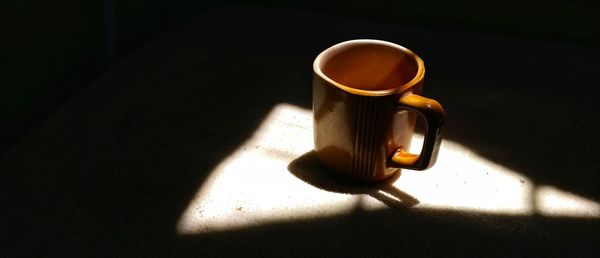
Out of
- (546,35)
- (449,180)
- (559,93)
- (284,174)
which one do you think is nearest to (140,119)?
(284,174)

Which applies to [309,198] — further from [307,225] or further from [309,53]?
[309,53]

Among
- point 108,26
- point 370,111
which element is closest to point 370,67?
point 370,111

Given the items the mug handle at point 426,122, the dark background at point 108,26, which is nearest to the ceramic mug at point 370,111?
the mug handle at point 426,122

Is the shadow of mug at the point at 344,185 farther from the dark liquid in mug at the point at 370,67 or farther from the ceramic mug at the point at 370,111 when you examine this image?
the dark liquid in mug at the point at 370,67

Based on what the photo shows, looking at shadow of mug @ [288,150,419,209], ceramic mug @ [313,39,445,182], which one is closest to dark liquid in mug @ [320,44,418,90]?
ceramic mug @ [313,39,445,182]

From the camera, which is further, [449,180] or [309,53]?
[309,53]

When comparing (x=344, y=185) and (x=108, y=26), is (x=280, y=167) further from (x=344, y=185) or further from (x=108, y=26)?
(x=108, y=26)
